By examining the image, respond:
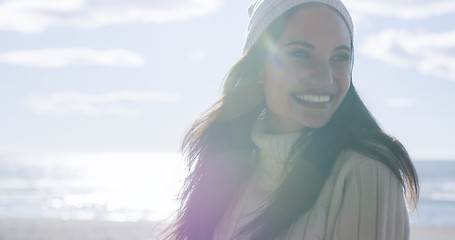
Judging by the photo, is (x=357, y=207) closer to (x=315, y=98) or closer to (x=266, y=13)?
(x=315, y=98)

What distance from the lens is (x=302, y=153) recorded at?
2.24 meters

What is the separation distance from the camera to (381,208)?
1.90 m

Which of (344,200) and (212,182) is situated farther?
(212,182)

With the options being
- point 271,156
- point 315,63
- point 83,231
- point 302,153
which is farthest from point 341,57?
point 83,231

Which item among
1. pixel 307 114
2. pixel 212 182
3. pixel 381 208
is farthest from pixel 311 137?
pixel 212 182

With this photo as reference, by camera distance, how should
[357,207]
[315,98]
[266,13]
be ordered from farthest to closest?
1. [266,13]
2. [315,98]
3. [357,207]

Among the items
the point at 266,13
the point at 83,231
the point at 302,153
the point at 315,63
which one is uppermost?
the point at 83,231

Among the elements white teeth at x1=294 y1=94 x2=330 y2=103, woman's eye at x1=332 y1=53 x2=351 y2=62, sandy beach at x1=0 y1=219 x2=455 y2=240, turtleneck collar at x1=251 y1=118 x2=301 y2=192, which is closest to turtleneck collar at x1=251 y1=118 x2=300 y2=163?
turtleneck collar at x1=251 y1=118 x2=301 y2=192

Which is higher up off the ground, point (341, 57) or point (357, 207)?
point (341, 57)

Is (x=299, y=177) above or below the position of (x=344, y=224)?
above

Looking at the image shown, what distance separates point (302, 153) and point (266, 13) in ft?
1.61

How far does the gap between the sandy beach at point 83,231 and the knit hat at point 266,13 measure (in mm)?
10291

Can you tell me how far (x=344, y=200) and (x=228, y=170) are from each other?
834 mm

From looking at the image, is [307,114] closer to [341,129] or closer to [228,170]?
[341,129]
